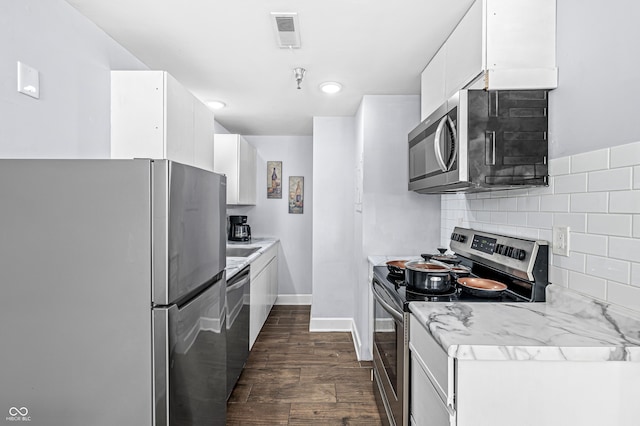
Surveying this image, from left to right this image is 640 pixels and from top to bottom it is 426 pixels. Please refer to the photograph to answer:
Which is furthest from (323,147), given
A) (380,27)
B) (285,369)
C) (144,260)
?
(144,260)

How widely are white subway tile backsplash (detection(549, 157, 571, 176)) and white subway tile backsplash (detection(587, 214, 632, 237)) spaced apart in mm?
217

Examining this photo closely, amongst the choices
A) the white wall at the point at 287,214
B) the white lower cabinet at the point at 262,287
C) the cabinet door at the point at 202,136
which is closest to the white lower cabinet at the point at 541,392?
the cabinet door at the point at 202,136

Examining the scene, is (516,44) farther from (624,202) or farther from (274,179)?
(274,179)

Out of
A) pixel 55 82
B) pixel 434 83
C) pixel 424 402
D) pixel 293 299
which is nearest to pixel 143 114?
pixel 55 82

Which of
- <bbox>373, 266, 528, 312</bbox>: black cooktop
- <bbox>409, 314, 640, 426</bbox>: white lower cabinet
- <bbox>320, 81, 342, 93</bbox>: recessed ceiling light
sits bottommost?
<bbox>409, 314, 640, 426</bbox>: white lower cabinet

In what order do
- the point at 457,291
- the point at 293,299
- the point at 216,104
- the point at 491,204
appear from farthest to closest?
the point at 293,299, the point at 216,104, the point at 491,204, the point at 457,291

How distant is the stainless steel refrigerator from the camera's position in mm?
1159

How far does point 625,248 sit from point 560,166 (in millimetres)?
428

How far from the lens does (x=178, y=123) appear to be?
206 centimetres

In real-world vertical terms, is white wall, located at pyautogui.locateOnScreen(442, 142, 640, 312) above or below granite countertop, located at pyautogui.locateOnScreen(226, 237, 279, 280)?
above

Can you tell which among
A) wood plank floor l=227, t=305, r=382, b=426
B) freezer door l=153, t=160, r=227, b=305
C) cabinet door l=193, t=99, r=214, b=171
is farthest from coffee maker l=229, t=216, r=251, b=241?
freezer door l=153, t=160, r=227, b=305

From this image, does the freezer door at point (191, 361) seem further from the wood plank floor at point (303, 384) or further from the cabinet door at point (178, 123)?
the cabinet door at point (178, 123)

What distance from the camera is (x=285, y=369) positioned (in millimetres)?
2916

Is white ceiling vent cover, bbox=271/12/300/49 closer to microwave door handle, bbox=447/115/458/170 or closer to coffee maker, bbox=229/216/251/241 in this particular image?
microwave door handle, bbox=447/115/458/170
